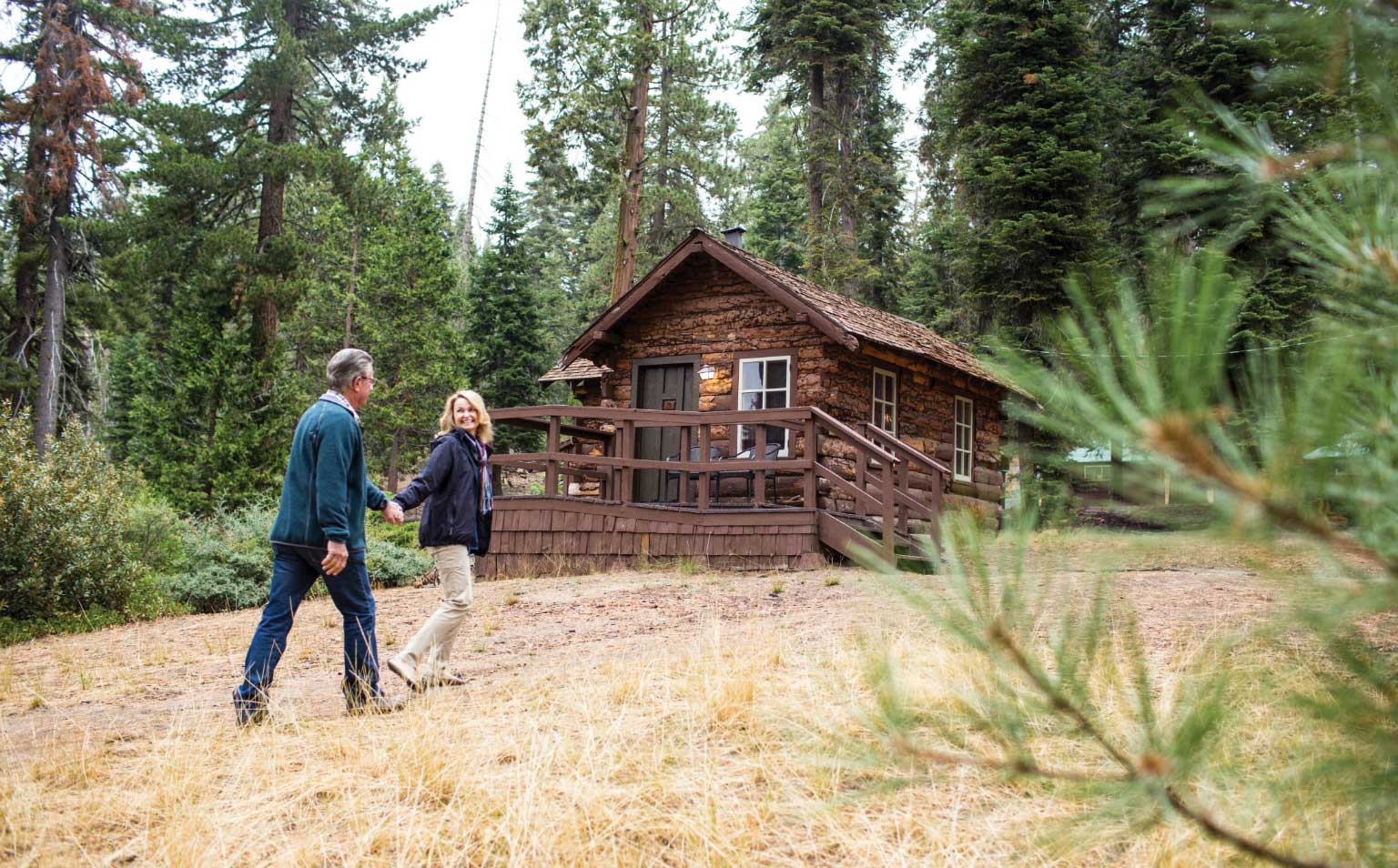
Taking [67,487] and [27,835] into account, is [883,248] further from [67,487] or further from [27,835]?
[27,835]

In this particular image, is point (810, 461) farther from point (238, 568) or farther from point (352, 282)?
point (352, 282)

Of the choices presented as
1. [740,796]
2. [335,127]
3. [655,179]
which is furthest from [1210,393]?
[655,179]

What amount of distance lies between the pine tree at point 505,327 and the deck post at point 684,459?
16093 millimetres

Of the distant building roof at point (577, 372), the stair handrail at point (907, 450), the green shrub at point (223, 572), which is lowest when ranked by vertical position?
the green shrub at point (223, 572)

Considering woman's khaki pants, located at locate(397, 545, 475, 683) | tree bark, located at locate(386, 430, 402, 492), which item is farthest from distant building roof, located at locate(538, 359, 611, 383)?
tree bark, located at locate(386, 430, 402, 492)

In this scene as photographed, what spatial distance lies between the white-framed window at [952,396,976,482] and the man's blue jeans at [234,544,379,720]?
13.2 m

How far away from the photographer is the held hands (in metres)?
4.55

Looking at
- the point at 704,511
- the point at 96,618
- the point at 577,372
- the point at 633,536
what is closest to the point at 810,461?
the point at 704,511

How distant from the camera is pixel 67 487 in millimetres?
10500

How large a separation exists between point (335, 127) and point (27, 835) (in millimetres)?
22322

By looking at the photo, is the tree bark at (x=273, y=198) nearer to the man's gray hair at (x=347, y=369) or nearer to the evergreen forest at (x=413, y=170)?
the evergreen forest at (x=413, y=170)

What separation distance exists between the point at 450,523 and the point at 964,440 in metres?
13.3

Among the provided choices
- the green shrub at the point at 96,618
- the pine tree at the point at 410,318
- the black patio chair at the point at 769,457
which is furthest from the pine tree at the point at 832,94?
the green shrub at the point at 96,618

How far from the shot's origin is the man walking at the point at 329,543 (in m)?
4.56
